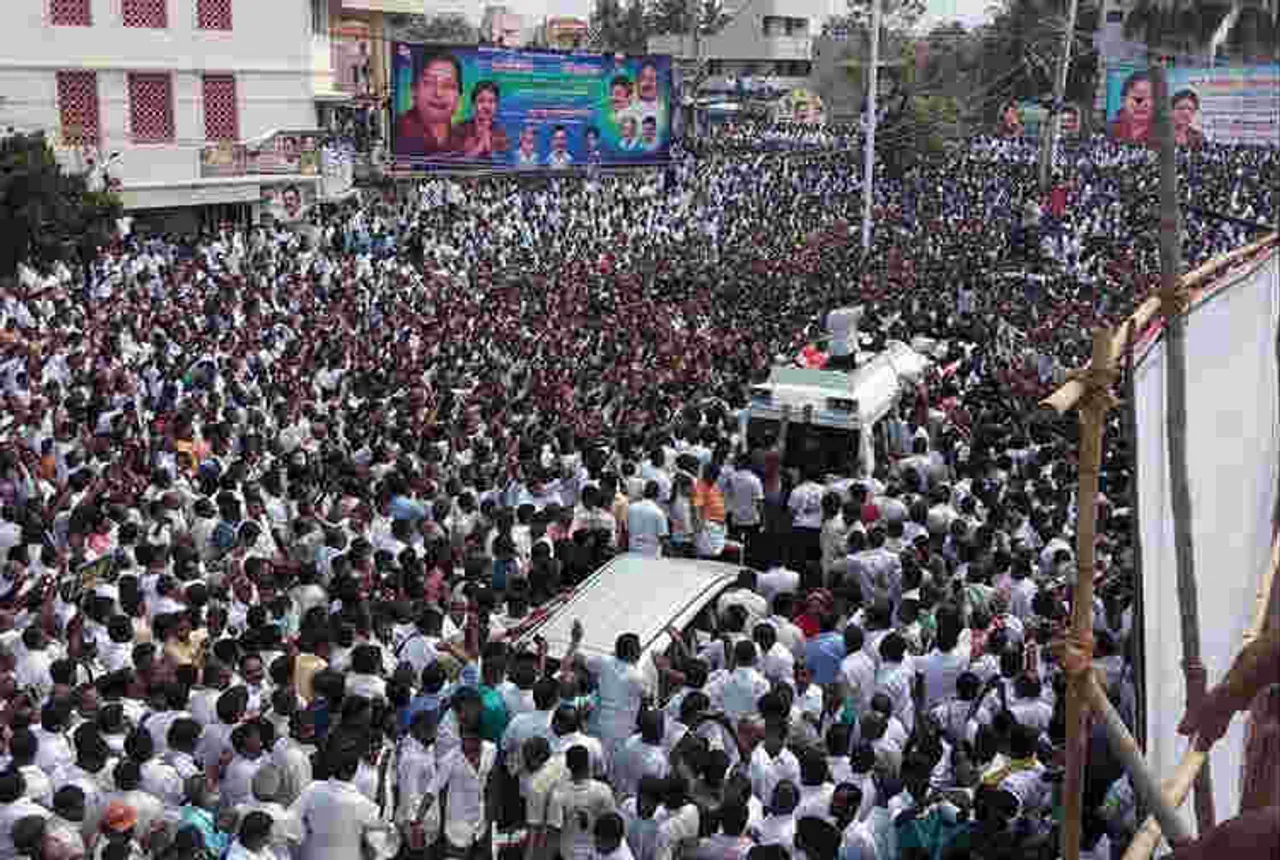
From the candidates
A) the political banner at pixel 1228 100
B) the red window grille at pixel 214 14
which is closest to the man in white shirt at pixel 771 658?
the political banner at pixel 1228 100

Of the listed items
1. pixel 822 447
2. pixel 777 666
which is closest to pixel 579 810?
pixel 777 666

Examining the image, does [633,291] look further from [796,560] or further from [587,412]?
[796,560]

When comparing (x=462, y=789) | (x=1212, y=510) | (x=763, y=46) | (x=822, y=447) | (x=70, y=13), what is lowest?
(x=462, y=789)

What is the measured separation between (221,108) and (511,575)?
757 inches

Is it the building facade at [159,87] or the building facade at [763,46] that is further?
the building facade at [763,46]

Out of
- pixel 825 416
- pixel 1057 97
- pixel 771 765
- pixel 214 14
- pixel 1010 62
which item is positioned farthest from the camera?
pixel 1010 62

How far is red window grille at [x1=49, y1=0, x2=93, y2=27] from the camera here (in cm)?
2120

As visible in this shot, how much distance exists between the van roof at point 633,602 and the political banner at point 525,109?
70.8ft

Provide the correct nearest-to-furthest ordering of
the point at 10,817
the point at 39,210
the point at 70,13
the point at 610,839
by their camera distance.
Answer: the point at 610,839, the point at 10,817, the point at 39,210, the point at 70,13

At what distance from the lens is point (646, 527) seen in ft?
26.2

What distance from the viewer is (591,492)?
26.4ft

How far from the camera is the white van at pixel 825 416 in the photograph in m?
8.71

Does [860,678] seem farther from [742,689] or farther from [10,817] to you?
[10,817]

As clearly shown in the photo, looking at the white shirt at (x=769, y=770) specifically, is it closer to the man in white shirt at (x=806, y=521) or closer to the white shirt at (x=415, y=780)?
the white shirt at (x=415, y=780)
